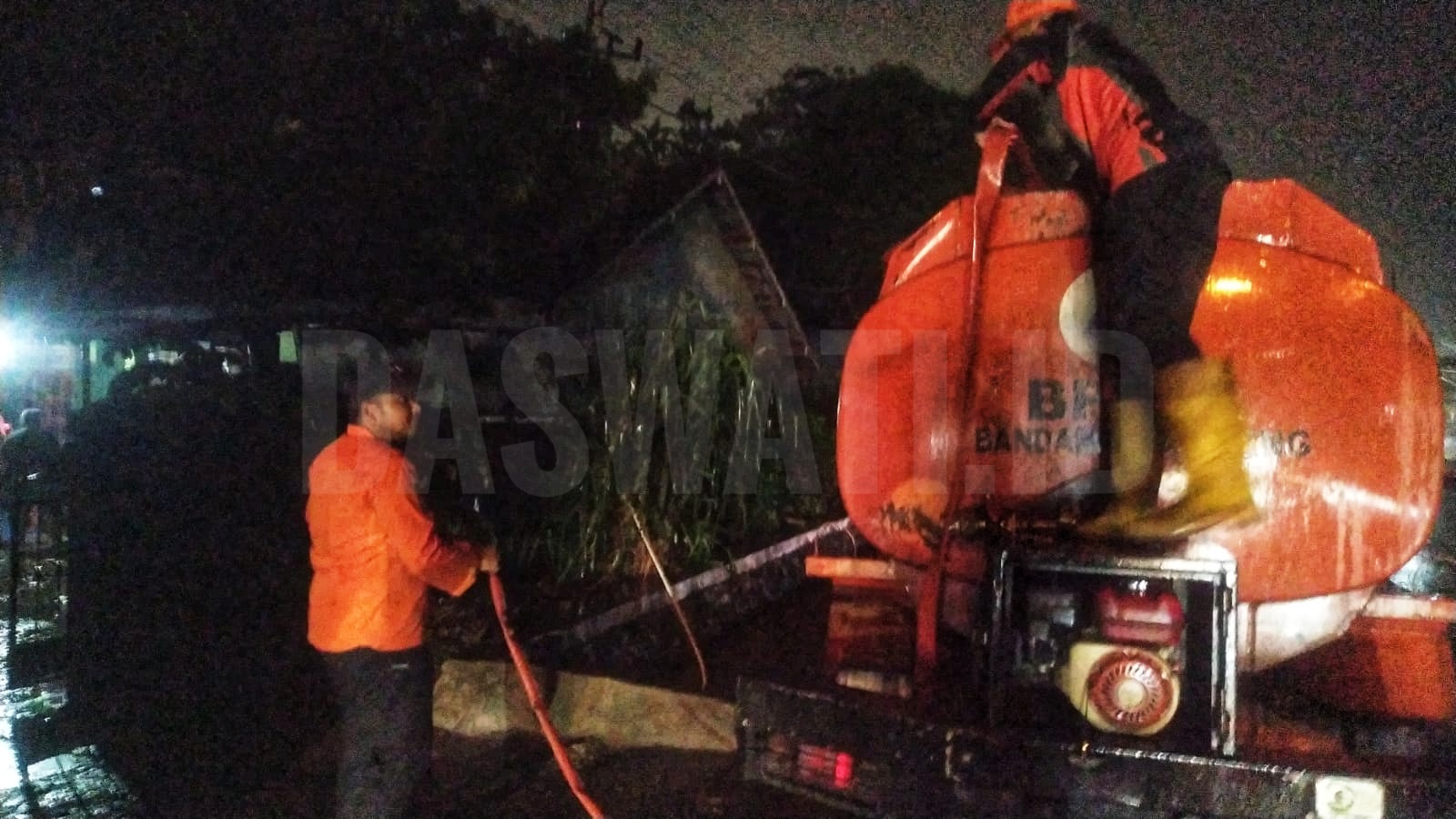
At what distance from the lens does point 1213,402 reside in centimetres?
260

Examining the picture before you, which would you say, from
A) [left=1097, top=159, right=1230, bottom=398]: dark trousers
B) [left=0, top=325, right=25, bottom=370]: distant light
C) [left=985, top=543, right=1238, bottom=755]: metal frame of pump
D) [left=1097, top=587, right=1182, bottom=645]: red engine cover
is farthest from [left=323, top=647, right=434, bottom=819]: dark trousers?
[left=0, top=325, right=25, bottom=370]: distant light

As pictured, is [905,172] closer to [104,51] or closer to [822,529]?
[822,529]

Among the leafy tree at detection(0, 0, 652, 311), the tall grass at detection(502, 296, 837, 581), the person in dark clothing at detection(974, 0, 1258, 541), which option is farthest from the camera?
the leafy tree at detection(0, 0, 652, 311)

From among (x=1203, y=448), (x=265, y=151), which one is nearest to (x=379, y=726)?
(x=1203, y=448)

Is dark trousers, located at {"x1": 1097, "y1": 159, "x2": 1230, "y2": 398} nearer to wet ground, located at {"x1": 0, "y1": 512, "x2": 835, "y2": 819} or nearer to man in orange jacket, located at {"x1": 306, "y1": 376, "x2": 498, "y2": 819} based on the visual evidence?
man in orange jacket, located at {"x1": 306, "y1": 376, "x2": 498, "y2": 819}

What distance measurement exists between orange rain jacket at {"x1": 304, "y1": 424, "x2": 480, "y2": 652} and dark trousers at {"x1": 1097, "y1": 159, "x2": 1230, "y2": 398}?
2211 mm

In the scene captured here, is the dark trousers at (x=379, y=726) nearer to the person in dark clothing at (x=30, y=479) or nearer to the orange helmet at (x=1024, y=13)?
the orange helmet at (x=1024, y=13)

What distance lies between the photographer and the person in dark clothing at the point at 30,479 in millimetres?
5598

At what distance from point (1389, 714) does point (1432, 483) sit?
60 centimetres

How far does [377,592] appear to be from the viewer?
3.46m

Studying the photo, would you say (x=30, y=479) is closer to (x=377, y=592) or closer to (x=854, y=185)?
A: (x=377, y=592)

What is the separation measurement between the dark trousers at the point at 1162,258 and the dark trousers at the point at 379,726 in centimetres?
250

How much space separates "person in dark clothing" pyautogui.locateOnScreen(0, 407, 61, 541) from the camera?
5598mm

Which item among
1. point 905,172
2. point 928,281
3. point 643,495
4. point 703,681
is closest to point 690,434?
point 643,495
